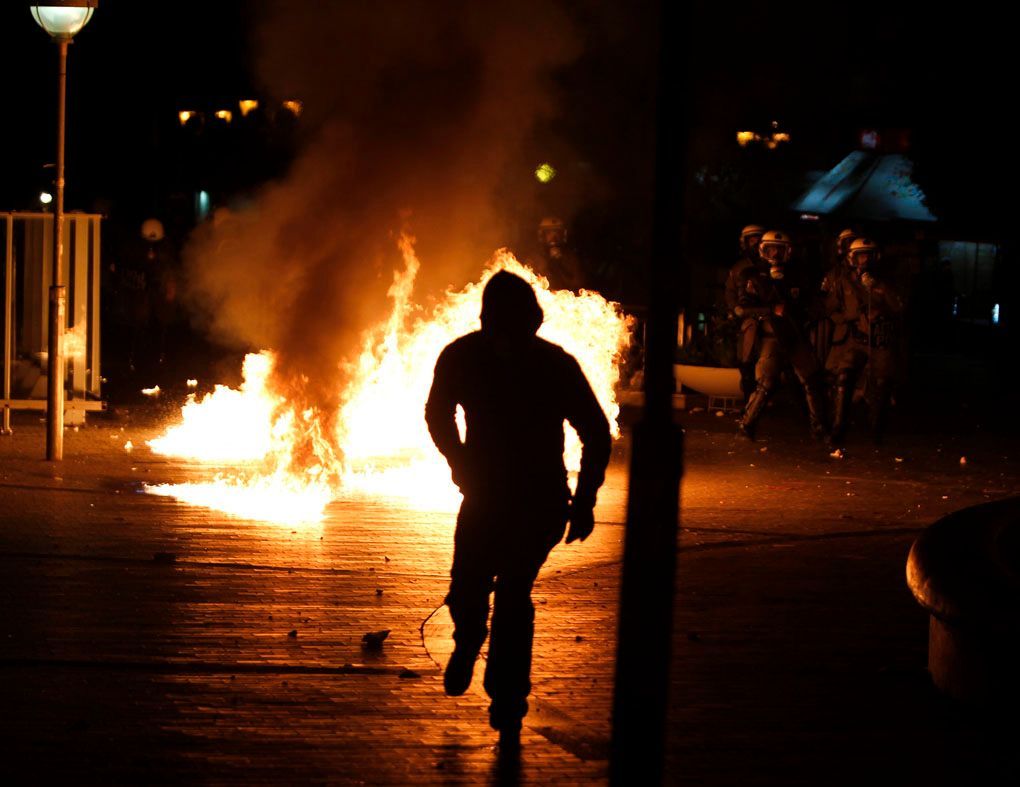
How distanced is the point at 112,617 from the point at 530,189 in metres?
23.9

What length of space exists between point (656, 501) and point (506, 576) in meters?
1.27

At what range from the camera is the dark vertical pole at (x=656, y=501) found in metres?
4.34

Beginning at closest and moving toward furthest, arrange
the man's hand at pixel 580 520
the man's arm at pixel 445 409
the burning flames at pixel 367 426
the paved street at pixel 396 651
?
the paved street at pixel 396 651 → the man's hand at pixel 580 520 → the man's arm at pixel 445 409 → the burning flames at pixel 367 426

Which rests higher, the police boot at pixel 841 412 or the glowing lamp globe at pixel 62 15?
the glowing lamp globe at pixel 62 15

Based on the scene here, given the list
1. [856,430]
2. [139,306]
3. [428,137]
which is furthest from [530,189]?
[428,137]

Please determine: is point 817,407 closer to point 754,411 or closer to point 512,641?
point 754,411

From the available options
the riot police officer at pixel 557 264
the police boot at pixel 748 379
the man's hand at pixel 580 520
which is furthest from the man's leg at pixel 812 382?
the man's hand at pixel 580 520

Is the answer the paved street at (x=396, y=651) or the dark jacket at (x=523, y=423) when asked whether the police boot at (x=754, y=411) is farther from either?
the dark jacket at (x=523, y=423)

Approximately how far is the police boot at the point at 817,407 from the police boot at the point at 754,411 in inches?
18.8

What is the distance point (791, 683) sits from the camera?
659 centimetres

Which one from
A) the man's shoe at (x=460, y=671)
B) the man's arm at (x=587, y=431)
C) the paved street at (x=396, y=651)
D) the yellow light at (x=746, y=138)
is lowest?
the paved street at (x=396, y=651)

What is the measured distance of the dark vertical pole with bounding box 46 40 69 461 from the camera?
1298 centimetres

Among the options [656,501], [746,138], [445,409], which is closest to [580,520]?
[445,409]

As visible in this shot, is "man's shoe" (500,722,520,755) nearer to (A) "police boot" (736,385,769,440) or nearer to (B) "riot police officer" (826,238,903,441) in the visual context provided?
(A) "police boot" (736,385,769,440)
